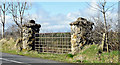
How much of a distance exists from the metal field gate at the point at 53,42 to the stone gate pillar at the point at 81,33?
4.24ft

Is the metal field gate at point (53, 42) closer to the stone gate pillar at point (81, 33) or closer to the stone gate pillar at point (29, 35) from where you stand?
the stone gate pillar at point (29, 35)

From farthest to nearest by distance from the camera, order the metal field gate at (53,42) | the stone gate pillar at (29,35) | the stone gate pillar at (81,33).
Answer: the stone gate pillar at (29,35), the metal field gate at (53,42), the stone gate pillar at (81,33)

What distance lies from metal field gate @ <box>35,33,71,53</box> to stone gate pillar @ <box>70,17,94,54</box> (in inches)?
50.9

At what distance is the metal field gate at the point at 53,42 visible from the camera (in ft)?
54.1

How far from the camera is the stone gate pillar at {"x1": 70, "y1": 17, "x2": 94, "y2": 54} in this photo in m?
14.6

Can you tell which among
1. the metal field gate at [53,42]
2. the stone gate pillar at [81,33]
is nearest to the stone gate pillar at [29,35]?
the metal field gate at [53,42]

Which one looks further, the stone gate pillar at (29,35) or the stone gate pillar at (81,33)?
the stone gate pillar at (29,35)

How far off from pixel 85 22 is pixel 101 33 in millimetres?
1755

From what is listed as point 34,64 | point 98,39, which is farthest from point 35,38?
point 34,64

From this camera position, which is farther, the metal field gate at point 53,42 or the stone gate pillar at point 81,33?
the metal field gate at point 53,42

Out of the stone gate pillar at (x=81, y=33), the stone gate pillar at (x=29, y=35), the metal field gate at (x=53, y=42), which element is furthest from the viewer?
the stone gate pillar at (x=29, y=35)

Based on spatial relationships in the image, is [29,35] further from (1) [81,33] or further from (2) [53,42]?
(1) [81,33]

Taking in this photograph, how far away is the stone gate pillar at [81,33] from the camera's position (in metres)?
14.6

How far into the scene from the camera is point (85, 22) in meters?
14.7
